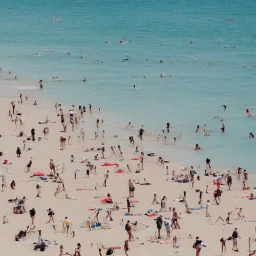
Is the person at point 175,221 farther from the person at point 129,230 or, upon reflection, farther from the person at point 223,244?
the person at point 223,244

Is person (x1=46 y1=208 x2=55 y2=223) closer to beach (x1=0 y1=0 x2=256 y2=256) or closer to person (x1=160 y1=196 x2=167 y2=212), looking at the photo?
beach (x1=0 y1=0 x2=256 y2=256)

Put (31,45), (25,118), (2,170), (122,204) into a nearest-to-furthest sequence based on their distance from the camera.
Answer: (122,204)
(2,170)
(25,118)
(31,45)

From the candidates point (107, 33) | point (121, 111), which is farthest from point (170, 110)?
point (107, 33)

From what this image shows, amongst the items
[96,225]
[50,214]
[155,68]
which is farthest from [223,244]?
[155,68]

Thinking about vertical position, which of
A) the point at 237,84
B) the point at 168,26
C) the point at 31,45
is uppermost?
the point at 168,26

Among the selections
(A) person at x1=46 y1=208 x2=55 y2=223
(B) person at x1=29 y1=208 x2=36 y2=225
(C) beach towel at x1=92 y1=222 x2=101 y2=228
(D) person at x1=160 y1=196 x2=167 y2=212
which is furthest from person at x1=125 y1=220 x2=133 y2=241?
(B) person at x1=29 y1=208 x2=36 y2=225

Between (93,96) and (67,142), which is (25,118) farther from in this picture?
(93,96)
